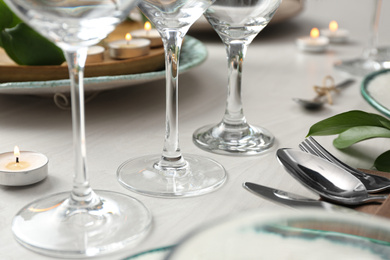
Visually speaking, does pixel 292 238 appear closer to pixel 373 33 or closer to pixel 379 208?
pixel 379 208

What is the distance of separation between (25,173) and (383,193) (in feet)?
0.99

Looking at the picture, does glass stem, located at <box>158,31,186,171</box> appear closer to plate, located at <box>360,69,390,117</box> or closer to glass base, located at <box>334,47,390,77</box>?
plate, located at <box>360,69,390,117</box>

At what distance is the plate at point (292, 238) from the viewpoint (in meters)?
0.18

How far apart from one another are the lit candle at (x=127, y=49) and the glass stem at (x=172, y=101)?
205mm

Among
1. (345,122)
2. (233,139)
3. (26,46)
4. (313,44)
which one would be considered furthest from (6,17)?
(313,44)

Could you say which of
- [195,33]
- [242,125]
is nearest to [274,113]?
[242,125]

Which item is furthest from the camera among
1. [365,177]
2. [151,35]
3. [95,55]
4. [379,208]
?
[151,35]

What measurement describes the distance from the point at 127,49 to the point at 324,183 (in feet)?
1.22

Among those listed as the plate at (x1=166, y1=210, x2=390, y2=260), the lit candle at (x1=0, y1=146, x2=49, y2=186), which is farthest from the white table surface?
the plate at (x1=166, y1=210, x2=390, y2=260)

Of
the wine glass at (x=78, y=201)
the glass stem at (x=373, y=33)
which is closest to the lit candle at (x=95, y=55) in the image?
the wine glass at (x=78, y=201)

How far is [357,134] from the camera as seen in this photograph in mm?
550

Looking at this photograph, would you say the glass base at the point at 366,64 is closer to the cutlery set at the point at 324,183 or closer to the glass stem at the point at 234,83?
the glass stem at the point at 234,83

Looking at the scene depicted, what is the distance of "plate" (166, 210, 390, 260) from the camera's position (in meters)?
0.18

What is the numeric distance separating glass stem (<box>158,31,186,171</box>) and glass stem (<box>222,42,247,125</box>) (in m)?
0.11
